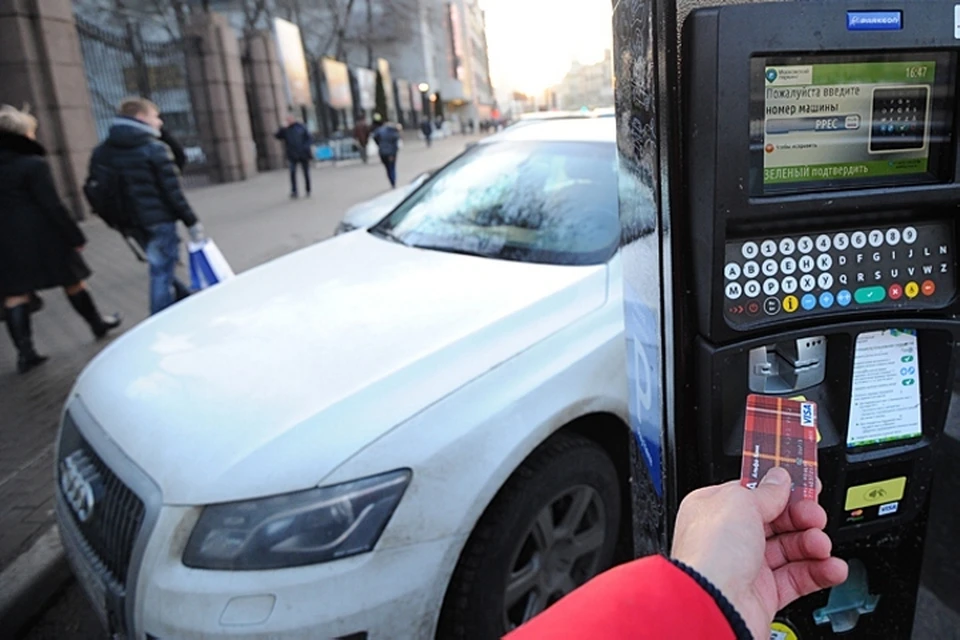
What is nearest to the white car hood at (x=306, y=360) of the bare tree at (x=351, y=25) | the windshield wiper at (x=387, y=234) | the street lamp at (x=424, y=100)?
the windshield wiper at (x=387, y=234)

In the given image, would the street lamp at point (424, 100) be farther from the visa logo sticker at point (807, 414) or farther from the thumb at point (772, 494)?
the thumb at point (772, 494)

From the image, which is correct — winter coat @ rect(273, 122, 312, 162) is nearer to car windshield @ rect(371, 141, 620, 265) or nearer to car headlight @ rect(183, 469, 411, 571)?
car windshield @ rect(371, 141, 620, 265)

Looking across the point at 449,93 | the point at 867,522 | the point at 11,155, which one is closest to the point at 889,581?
the point at 867,522

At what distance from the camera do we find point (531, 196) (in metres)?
3.05

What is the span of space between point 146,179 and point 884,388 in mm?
5192

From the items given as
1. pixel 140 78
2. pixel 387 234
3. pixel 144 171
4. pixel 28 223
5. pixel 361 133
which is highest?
pixel 140 78

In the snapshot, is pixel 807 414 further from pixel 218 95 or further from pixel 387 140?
pixel 218 95

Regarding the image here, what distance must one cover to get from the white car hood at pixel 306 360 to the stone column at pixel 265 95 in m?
18.2

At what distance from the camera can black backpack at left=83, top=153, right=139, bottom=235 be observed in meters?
5.15

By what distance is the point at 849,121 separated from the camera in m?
1.09

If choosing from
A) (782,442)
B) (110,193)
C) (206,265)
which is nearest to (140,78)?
(110,193)

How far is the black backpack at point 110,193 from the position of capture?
5148mm

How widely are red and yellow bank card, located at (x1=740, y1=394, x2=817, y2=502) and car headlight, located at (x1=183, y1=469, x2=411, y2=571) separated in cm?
96

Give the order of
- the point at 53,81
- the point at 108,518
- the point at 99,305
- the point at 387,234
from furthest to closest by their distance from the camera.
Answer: the point at 53,81 → the point at 99,305 → the point at 387,234 → the point at 108,518
